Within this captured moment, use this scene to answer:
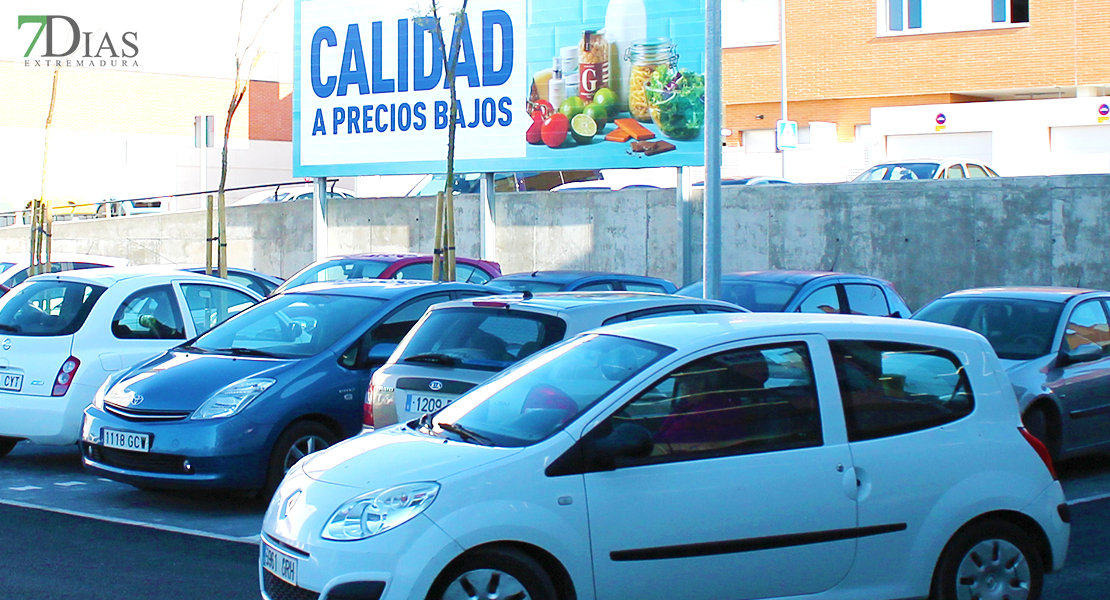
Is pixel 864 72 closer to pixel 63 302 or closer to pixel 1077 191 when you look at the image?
pixel 1077 191

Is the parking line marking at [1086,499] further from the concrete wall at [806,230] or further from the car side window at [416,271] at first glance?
the concrete wall at [806,230]

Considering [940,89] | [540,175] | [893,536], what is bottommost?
[893,536]

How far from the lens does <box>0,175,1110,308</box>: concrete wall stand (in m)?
18.0

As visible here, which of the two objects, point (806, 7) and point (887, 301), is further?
point (806, 7)

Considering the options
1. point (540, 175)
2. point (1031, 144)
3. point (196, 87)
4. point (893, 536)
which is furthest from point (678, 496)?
point (196, 87)

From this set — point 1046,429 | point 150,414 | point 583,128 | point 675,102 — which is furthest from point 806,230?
point 150,414

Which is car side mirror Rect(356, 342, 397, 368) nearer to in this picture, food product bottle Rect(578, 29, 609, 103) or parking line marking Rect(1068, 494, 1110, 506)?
parking line marking Rect(1068, 494, 1110, 506)

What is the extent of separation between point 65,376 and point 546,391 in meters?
5.19

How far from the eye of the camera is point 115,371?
30.9 feet

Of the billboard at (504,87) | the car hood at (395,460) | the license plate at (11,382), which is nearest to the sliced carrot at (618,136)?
the billboard at (504,87)

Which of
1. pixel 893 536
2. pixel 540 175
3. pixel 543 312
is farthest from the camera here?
pixel 540 175

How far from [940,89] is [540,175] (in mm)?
16779

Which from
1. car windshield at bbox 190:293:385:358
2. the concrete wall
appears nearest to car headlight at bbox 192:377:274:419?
car windshield at bbox 190:293:385:358

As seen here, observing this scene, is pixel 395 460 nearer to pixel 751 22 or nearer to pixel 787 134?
pixel 787 134
